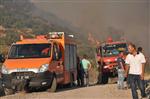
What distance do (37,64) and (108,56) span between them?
26.8ft

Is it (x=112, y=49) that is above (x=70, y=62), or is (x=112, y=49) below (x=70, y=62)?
above

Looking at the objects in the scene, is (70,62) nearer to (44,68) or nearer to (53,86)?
(53,86)

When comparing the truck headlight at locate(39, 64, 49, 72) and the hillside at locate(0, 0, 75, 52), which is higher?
the hillside at locate(0, 0, 75, 52)

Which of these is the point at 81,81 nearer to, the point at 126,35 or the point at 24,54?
the point at 24,54

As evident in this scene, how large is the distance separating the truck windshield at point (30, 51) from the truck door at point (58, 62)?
0.98 feet

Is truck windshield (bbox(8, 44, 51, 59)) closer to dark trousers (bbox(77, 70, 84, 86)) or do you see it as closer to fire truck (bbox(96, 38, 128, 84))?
dark trousers (bbox(77, 70, 84, 86))

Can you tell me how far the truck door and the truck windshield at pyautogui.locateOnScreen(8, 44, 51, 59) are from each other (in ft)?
0.98

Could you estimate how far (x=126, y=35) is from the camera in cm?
5712

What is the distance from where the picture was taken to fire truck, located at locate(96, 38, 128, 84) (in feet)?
80.4

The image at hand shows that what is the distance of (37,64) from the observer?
17203 mm

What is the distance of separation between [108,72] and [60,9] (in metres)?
53.5

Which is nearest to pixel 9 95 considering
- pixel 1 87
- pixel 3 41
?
pixel 1 87

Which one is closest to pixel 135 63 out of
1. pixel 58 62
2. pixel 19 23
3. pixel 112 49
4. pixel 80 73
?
pixel 58 62

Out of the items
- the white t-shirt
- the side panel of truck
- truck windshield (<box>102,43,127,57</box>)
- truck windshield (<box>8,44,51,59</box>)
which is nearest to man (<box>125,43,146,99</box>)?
the white t-shirt
